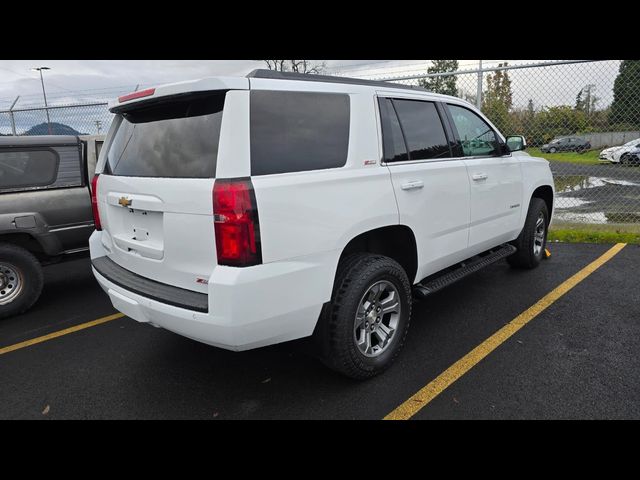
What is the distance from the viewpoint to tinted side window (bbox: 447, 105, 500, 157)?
4.05 meters

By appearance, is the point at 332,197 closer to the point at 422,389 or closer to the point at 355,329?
the point at 355,329

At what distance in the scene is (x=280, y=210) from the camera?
2.43m

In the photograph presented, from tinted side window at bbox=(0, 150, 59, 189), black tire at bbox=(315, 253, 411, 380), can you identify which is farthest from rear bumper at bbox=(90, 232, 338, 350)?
tinted side window at bbox=(0, 150, 59, 189)

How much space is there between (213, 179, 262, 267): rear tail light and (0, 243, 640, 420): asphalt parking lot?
0.98m

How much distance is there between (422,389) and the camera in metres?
2.95

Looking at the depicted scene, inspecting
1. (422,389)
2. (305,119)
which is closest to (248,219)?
(305,119)

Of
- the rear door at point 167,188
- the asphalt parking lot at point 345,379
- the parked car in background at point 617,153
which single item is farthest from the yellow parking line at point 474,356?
the parked car in background at point 617,153

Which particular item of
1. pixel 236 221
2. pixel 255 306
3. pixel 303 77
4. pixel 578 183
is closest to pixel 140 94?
pixel 303 77

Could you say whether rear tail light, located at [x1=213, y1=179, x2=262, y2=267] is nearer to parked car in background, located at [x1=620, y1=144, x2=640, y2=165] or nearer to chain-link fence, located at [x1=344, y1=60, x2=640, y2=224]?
chain-link fence, located at [x1=344, y1=60, x2=640, y2=224]

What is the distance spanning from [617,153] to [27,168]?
1082cm

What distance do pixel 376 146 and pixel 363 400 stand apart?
1673mm

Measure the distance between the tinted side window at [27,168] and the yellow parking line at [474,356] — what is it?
4.30m

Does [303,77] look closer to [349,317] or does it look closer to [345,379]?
[349,317]

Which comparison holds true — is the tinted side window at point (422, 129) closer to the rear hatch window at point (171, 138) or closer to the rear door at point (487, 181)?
the rear door at point (487, 181)
